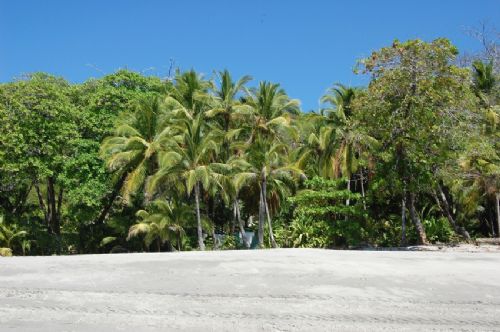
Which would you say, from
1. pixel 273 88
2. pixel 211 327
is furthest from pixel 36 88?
pixel 211 327

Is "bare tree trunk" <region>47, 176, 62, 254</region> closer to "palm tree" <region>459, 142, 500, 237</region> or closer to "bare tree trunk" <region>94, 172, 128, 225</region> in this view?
"bare tree trunk" <region>94, 172, 128, 225</region>

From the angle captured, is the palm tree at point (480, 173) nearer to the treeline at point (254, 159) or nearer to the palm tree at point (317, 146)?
the treeline at point (254, 159)

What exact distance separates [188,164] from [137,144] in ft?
11.4

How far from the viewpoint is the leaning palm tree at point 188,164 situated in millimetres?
20766

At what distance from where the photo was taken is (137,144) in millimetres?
23391

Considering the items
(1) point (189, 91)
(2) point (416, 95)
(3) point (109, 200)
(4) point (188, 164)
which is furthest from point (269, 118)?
(2) point (416, 95)

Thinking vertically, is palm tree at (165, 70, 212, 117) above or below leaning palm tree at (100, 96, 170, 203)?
above

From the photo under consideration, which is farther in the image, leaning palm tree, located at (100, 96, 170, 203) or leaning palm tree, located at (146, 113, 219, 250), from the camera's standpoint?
leaning palm tree, located at (100, 96, 170, 203)

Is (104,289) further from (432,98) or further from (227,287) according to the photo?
(432,98)

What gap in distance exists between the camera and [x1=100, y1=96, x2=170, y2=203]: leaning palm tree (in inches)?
901

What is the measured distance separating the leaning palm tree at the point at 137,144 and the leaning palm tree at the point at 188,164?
3.94ft

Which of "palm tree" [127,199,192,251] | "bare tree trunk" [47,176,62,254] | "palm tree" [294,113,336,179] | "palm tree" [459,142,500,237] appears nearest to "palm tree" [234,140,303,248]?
"palm tree" [294,113,336,179]

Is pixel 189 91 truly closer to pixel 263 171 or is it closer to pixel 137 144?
pixel 137 144

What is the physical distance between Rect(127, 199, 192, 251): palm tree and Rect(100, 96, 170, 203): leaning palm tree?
1424 mm
